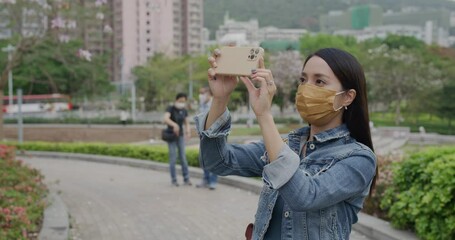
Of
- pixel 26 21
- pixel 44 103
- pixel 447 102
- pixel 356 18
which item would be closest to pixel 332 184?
pixel 26 21

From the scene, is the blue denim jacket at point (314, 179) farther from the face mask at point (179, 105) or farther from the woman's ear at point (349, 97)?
the face mask at point (179, 105)

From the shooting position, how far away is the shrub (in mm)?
5129

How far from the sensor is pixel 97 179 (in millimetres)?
11523

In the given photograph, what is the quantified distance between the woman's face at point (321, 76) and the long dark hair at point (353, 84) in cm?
1

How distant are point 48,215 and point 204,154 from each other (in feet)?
16.5

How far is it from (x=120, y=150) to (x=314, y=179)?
533 inches

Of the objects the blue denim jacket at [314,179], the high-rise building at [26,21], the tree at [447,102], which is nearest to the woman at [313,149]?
the blue denim jacket at [314,179]

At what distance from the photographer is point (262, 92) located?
1846 mm

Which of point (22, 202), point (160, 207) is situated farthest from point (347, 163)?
point (160, 207)

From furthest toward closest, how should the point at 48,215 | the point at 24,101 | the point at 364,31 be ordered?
the point at 364,31 < the point at 24,101 < the point at 48,215

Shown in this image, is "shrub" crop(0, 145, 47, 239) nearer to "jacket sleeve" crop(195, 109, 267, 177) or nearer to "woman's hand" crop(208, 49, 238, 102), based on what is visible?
"jacket sleeve" crop(195, 109, 267, 177)

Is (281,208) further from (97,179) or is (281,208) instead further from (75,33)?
(75,33)

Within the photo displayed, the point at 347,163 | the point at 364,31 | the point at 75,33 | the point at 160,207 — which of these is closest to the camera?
the point at 347,163

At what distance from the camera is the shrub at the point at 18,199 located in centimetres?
513
